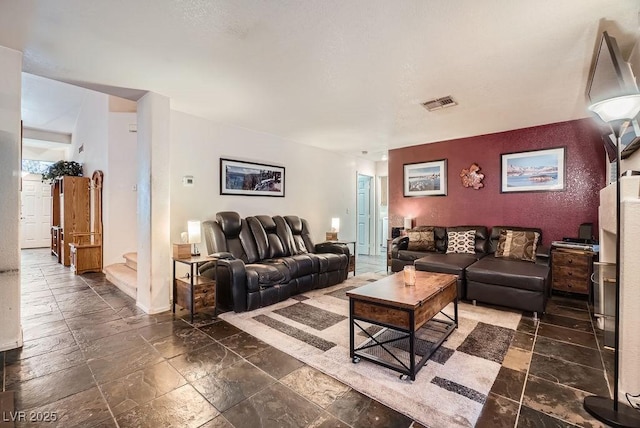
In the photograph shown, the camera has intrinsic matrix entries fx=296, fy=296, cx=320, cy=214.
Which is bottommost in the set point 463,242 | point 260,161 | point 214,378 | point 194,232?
point 214,378

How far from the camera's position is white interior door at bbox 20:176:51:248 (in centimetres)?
844

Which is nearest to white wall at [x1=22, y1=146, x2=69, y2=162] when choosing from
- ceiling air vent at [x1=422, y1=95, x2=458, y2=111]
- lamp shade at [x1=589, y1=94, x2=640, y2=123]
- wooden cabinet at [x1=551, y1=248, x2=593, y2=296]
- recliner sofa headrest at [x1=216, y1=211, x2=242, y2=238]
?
recliner sofa headrest at [x1=216, y1=211, x2=242, y2=238]

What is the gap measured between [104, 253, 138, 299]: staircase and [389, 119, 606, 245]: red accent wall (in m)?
4.63

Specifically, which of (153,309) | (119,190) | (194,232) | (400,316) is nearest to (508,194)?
(400,316)

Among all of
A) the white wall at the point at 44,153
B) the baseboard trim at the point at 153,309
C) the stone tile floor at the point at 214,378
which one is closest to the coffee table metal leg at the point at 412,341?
the stone tile floor at the point at 214,378

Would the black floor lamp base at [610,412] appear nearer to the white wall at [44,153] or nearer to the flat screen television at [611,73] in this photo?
the flat screen television at [611,73]

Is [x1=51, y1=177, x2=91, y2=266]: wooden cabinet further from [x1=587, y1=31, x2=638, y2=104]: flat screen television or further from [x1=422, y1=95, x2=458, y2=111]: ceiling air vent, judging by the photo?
[x1=587, y1=31, x2=638, y2=104]: flat screen television

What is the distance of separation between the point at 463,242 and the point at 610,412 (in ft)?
10.4

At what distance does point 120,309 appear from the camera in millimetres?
3395

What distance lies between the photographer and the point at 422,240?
497cm

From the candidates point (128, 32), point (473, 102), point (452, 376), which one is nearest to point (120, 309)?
point (128, 32)

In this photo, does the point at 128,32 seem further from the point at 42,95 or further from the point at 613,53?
the point at 42,95

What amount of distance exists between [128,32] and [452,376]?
3.35 m

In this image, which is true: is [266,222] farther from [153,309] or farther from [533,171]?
[533,171]
